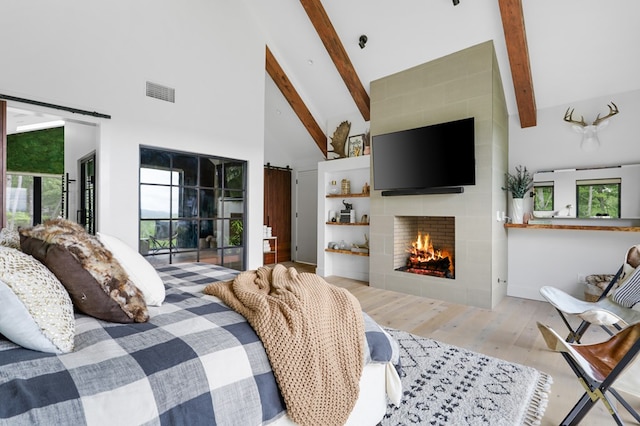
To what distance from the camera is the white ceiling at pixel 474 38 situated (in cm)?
323

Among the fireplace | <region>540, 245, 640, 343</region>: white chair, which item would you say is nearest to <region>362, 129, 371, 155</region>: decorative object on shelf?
the fireplace

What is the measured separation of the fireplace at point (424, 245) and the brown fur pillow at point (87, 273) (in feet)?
12.0

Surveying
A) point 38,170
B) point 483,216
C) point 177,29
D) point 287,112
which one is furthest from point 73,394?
point 38,170

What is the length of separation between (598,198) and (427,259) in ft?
6.51

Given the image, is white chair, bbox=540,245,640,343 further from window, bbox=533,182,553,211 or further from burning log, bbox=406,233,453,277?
burning log, bbox=406,233,453,277

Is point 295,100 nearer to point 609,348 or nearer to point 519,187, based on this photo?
point 519,187

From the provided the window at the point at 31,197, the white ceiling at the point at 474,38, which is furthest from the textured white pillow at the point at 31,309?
Result: the window at the point at 31,197

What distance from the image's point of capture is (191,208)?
413 centimetres

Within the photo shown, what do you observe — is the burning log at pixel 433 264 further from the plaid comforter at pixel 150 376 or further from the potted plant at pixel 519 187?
the plaid comforter at pixel 150 376

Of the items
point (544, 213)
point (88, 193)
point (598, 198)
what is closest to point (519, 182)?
point (544, 213)

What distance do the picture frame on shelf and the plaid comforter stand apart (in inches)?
174

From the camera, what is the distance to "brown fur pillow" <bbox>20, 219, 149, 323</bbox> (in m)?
1.18

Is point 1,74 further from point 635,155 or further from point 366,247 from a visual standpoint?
point 635,155

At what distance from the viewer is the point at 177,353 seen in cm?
105
